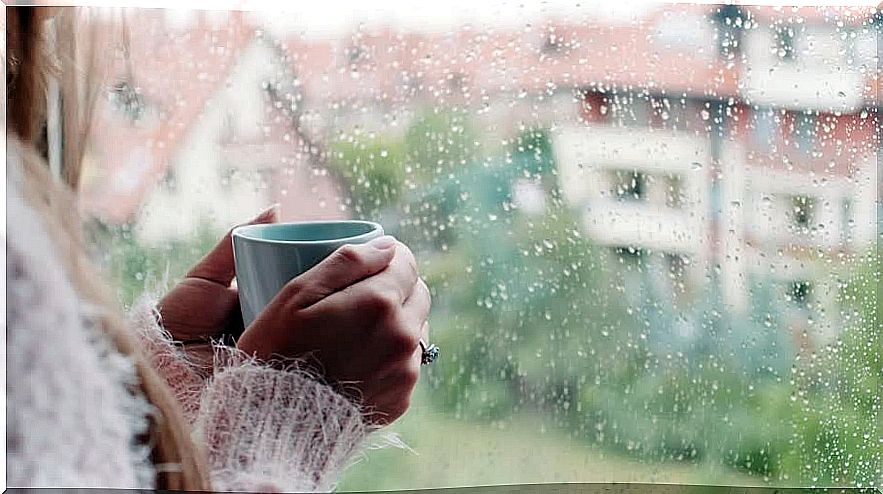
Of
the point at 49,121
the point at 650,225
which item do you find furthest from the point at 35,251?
the point at 650,225

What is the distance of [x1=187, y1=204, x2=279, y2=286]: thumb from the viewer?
1004 millimetres

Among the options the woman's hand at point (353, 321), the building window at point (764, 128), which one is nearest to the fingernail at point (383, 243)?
the woman's hand at point (353, 321)

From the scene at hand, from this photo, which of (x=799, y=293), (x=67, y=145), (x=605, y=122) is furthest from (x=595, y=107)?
(x=67, y=145)

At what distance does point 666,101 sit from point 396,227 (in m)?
0.30

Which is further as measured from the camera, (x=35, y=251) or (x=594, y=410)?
(x=594, y=410)

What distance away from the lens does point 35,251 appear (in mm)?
858

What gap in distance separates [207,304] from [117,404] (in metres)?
0.16

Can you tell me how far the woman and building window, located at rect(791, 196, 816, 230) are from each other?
38 centimetres

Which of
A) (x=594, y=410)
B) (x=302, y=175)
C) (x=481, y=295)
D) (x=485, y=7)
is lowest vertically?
(x=594, y=410)

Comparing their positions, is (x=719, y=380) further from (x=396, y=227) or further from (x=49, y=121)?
(x=49, y=121)

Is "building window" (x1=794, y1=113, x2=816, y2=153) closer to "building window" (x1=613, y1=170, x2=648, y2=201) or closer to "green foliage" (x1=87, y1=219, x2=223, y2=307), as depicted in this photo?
"building window" (x1=613, y1=170, x2=648, y2=201)

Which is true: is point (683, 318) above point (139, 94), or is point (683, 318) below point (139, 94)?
below

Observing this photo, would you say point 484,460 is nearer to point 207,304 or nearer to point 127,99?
point 207,304

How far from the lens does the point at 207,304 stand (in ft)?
3.31
